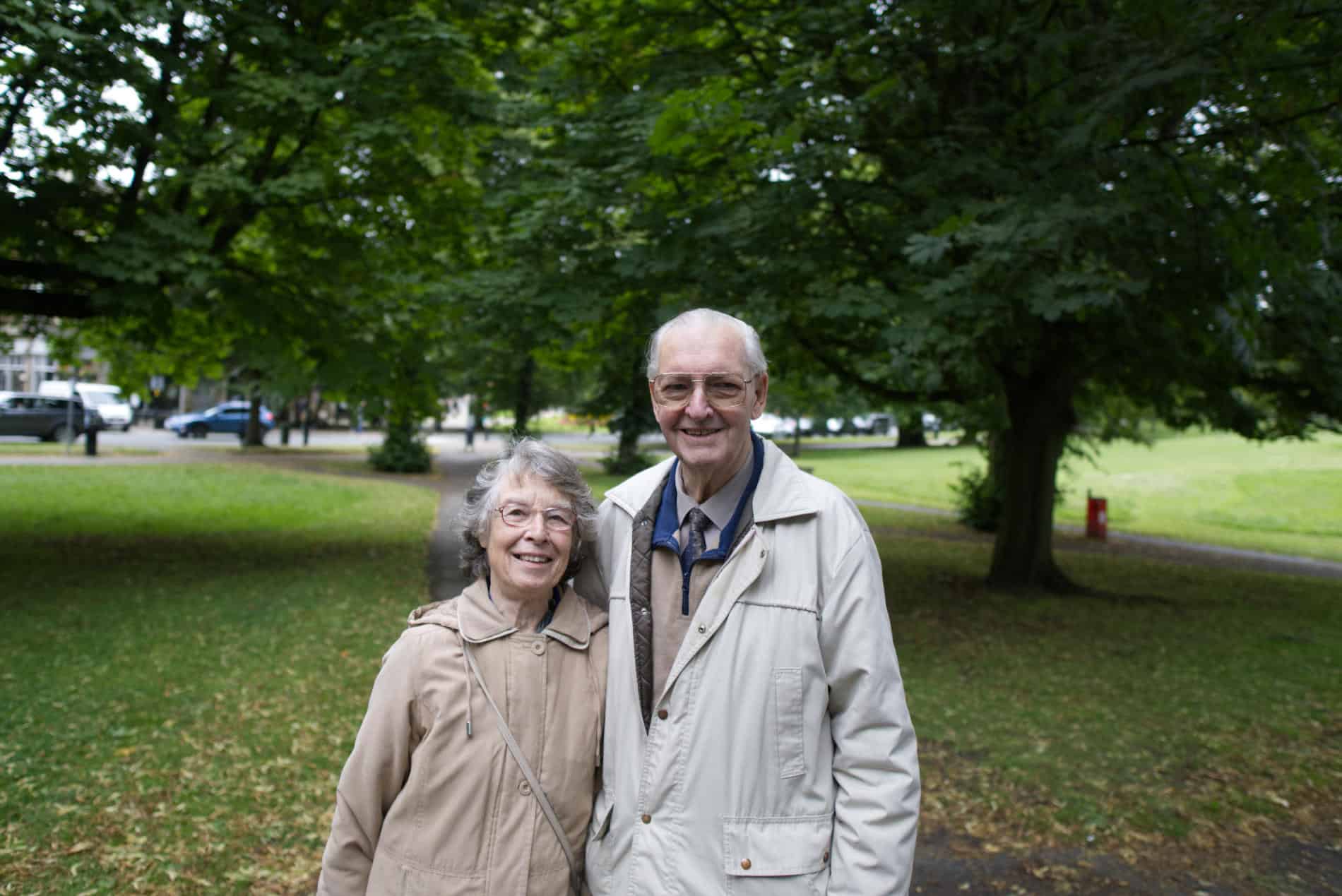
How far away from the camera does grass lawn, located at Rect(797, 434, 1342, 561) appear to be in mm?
24422

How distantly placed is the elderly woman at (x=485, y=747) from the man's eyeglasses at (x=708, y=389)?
356 millimetres

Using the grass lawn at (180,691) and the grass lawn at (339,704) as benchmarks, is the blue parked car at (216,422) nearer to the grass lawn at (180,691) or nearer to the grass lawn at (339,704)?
the grass lawn at (180,691)

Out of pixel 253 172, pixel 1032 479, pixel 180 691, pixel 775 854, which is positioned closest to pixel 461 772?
pixel 775 854

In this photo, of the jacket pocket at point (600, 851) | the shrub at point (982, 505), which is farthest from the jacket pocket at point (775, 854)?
the shrub at point (982, 505)

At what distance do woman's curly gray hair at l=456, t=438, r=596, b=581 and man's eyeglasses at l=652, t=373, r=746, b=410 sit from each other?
11.7 inches

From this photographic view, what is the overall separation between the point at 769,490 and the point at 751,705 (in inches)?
17.4

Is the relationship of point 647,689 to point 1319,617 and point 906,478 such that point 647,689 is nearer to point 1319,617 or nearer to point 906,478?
point 1319,617

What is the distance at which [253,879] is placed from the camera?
4324 mm

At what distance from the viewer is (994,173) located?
7617 mm

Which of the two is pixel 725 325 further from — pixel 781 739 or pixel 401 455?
pixel 401 455

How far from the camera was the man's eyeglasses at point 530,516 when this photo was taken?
2328mm

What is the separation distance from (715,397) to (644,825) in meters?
0.88

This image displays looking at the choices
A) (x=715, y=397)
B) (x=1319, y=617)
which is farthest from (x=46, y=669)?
(x=1319, y=617)

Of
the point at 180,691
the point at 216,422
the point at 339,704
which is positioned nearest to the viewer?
the point at 339,704
